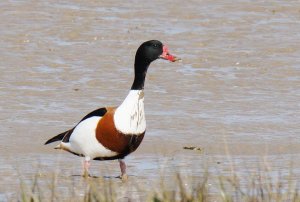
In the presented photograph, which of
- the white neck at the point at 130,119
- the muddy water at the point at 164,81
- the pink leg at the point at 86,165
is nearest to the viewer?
the white neck at the point at 130,119

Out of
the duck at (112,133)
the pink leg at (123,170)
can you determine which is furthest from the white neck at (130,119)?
the pink leg at (123,170)

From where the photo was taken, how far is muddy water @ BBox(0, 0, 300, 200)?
10.8m

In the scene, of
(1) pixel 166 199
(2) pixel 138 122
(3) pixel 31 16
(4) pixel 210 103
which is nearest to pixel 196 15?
(3) pixel 31 16

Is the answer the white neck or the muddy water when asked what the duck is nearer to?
the white neck

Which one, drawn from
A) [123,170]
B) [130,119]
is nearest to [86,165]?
[123,170]

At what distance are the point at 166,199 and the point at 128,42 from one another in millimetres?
9525

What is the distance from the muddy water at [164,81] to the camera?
1080 cm

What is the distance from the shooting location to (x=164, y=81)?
47.3ft

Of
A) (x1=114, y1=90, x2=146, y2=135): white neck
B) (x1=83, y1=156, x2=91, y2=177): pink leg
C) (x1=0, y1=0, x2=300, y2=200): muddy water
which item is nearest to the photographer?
(x1=114, y1=90, x2=146, y2=135): white neck

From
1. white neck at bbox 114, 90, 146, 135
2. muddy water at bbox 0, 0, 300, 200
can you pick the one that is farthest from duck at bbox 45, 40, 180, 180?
muddy water at bbox 0, 0, 300, 200

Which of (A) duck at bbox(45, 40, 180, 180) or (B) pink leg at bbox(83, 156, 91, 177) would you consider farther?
(B) pink leg at bbox(83, 156, 91, 177)

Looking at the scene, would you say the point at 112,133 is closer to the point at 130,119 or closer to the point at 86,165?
the point at 130,119

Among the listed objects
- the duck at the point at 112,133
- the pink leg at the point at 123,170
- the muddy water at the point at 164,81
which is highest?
the duck at the point at 112,133

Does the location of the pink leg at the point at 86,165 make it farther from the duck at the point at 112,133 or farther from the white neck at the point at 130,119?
the white neck at the point at 130,119
